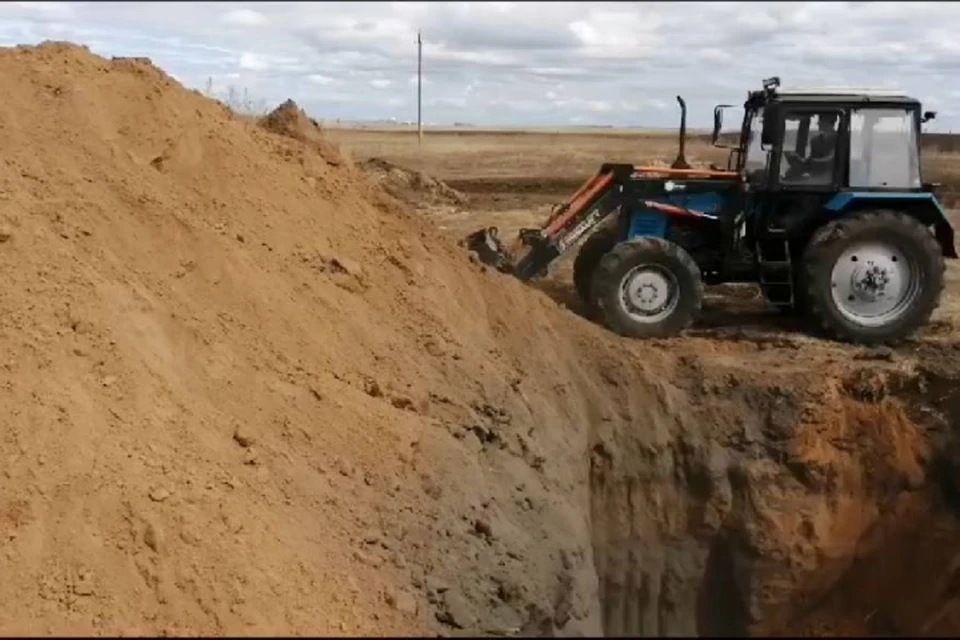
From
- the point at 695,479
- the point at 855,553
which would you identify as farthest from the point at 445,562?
the point at 695,479

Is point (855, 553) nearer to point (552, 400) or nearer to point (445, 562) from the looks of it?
point (445, 562)

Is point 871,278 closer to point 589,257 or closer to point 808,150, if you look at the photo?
point 808,150

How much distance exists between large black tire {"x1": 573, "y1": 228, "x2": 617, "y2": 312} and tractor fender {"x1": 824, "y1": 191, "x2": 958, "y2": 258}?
2144 mm

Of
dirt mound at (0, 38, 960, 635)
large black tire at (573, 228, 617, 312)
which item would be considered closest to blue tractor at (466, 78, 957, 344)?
large black tire at (573, 228, 617, 312)

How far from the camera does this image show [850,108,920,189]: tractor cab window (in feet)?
31.4

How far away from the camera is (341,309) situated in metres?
7.20

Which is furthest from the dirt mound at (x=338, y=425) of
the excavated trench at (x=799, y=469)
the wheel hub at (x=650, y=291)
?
the wheel hub at (x=650, y=291)

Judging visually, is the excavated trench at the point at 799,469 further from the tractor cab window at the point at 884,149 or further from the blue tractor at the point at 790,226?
the tractor cab window at the point at 884,149

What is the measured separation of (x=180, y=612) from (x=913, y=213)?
25.7 ft

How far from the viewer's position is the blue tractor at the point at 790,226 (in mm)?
9602

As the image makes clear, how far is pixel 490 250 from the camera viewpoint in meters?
10.4

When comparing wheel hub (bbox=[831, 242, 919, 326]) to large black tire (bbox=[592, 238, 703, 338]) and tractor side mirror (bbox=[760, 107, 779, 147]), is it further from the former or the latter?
large black tire (bbox=[592, 238, 703, 338])

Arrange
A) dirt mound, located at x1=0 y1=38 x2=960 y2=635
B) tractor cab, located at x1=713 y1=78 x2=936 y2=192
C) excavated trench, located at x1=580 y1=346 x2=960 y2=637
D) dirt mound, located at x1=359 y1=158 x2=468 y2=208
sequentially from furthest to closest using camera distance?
dirt mound, located at x1=359 y1=158 x2=468 y2=208, tractor cab, located at x1=713 y1=78 x2=936 y2=192, excavated trench, located at x1=580 y1=346 x2=960 y2=637, dirt mound, located at x1=0 y1=38 x2=960 y2=635

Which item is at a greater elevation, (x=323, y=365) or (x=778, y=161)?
(x=778, y=161)
